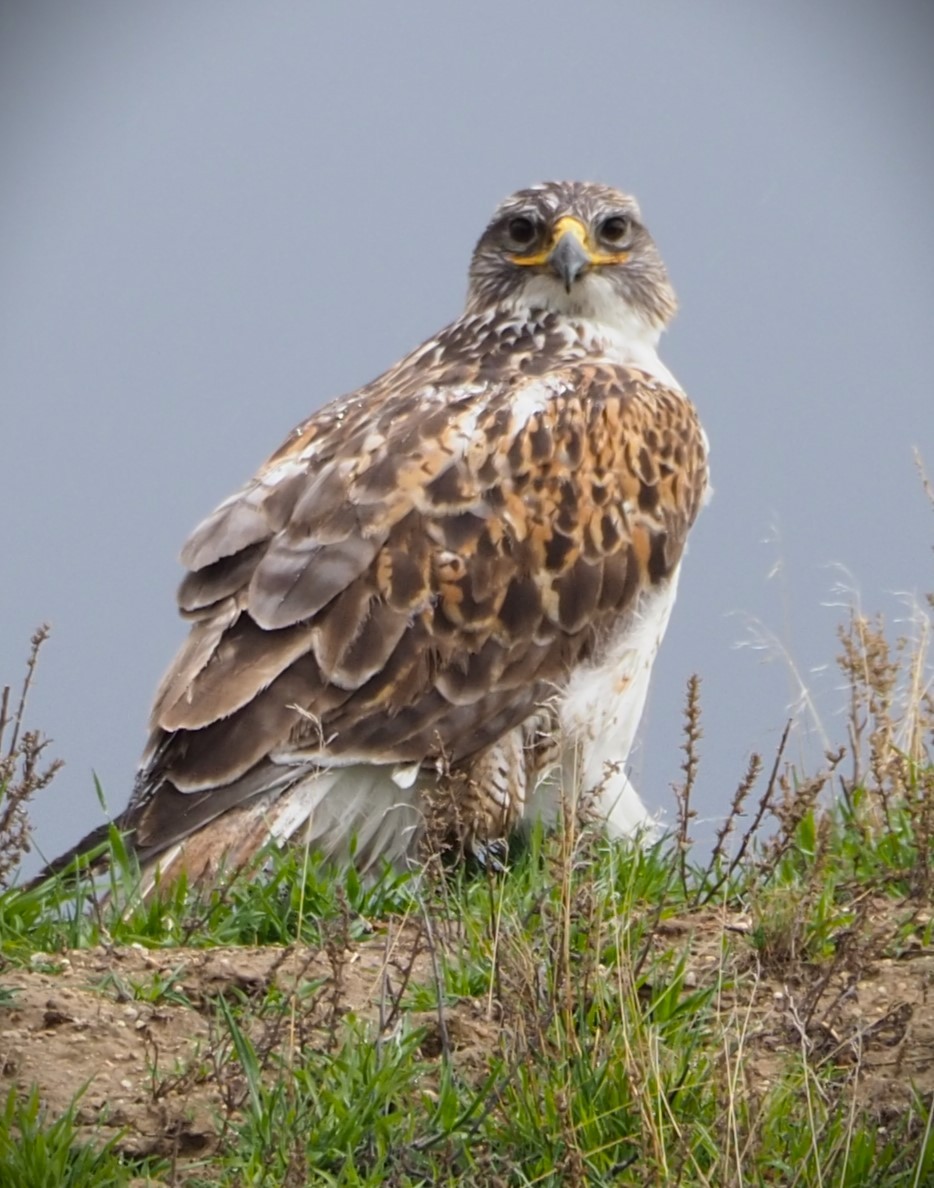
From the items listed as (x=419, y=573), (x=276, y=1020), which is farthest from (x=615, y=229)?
(x=276, y=1020)

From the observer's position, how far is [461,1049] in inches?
161

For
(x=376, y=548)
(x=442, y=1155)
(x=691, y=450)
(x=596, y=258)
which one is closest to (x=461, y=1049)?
(x=442, y=1155)

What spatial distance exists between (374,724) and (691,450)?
1531mm

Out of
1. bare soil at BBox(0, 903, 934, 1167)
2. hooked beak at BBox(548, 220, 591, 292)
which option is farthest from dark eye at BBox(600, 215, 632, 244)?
bare soil at BBox(0, 903, 934, 1167)

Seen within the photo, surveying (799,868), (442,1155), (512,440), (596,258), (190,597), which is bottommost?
(442,1155)

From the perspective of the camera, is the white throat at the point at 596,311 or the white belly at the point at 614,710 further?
the white throat at the point at 596,311

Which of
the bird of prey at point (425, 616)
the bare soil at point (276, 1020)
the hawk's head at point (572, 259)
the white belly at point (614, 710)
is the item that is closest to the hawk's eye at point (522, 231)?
the hawk's head at point (572, 259)

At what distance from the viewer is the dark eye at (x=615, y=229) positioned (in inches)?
275

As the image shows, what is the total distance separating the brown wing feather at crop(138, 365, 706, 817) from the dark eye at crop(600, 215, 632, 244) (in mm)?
918

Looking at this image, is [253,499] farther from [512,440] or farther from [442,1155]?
[442,1155]

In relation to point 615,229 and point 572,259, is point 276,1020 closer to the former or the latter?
point 572,259

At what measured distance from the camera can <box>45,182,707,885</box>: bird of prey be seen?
18.0 feet

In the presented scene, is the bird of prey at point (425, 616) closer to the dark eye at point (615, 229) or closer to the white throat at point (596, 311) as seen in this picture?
the white throat at point (596, 311)

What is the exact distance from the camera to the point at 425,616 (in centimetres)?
573
